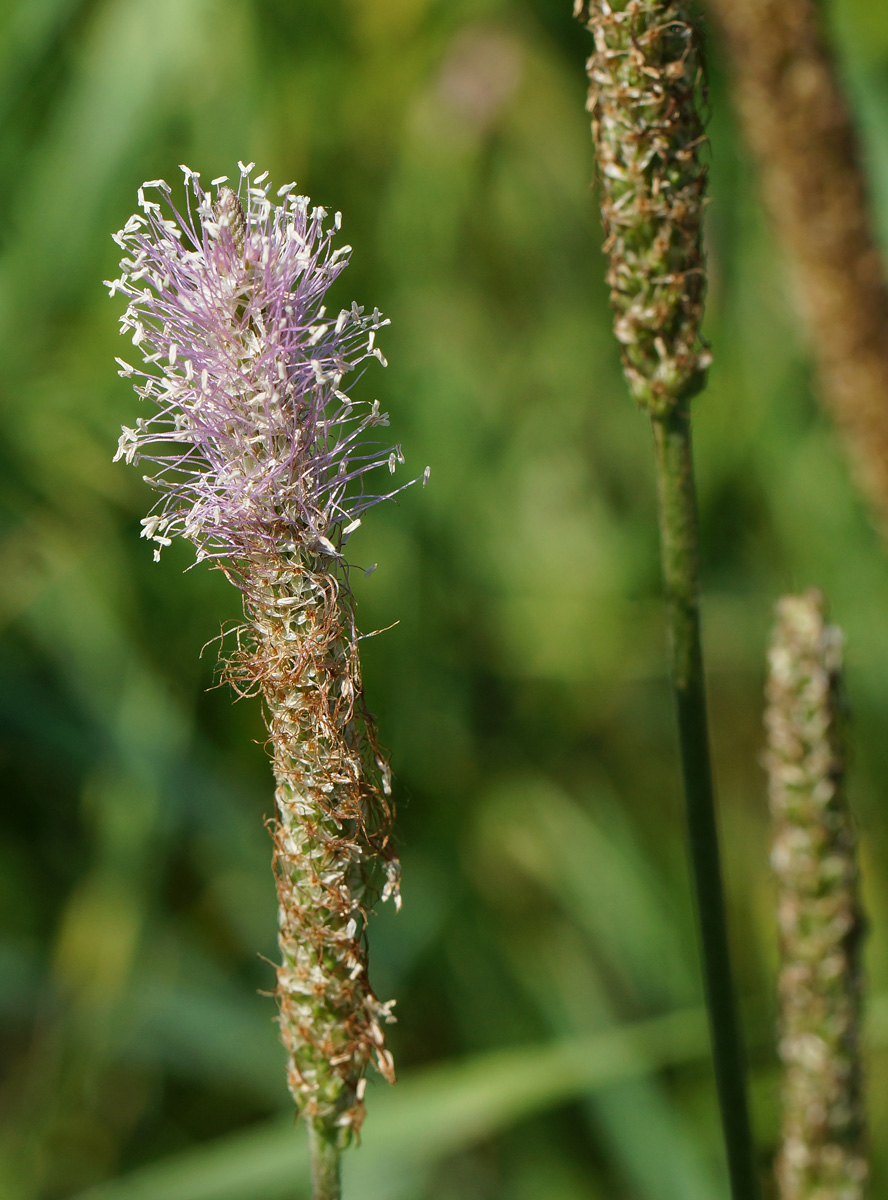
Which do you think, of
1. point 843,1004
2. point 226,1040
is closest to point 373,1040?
point 843,1004

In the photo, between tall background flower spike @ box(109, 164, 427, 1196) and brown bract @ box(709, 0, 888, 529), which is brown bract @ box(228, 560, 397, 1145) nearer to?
tall background flower spike @ box(109, 164, 427, 1196)

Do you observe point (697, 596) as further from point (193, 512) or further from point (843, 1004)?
point (843, 1004)

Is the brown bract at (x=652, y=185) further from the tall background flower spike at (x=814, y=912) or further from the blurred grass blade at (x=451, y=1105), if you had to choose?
the blurred grass blade at (x=451, y=1105)

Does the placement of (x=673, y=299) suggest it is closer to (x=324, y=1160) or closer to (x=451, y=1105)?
(x=324, y=1160)

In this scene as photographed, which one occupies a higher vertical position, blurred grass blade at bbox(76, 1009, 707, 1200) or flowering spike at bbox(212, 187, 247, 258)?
flowering spike at bbox(212, 187, 247, 258)

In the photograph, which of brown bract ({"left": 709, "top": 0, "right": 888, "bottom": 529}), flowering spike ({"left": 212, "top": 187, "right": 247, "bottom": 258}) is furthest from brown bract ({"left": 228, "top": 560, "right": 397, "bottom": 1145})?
brown bract ({"left": 709, "top": 0, "right": 888, "bottom": 529})

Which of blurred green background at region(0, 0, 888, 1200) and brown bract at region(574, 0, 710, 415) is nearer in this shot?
brown bract at region(574, 0, 710, 415)

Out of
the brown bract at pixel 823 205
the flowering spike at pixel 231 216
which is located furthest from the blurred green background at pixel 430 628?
the flowering spike at pixel 231 216
